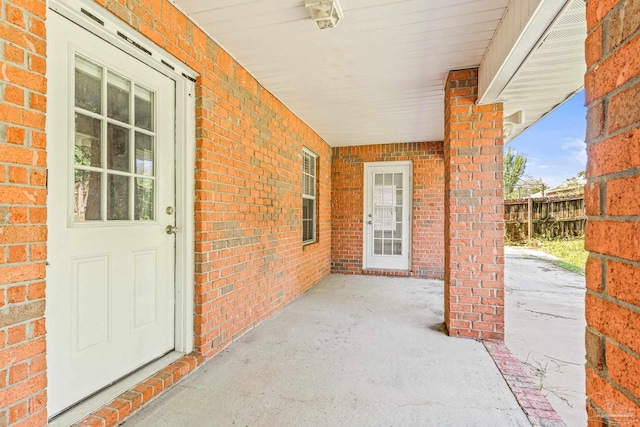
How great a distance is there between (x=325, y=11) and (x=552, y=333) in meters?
3.63

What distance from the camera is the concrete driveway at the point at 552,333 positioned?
6.68 ft

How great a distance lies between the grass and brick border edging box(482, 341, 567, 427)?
5.54 m

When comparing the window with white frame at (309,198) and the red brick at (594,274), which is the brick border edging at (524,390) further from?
the window with white frame at (309,198)

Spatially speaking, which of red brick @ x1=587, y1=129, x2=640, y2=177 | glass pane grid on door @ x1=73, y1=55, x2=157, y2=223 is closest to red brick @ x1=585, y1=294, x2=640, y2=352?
red brick @ x1=587, y1=129, x2=640, y2=177

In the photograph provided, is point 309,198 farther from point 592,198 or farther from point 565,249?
point 565,249

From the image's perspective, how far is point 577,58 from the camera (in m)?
2.31

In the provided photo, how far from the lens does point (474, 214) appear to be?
116 inches

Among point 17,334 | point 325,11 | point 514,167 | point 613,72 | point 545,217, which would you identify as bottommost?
point 17,334

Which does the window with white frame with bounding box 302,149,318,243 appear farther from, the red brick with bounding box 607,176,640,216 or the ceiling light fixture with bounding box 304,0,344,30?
the red brick with bounding box 607,176,640,216

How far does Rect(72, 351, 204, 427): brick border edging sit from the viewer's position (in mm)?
1600

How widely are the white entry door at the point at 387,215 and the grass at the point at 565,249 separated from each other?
383 centimetres

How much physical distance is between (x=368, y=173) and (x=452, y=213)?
3.35 m

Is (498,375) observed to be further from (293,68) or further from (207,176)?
(293,68)

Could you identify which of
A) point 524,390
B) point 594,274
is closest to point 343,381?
point 524,390
